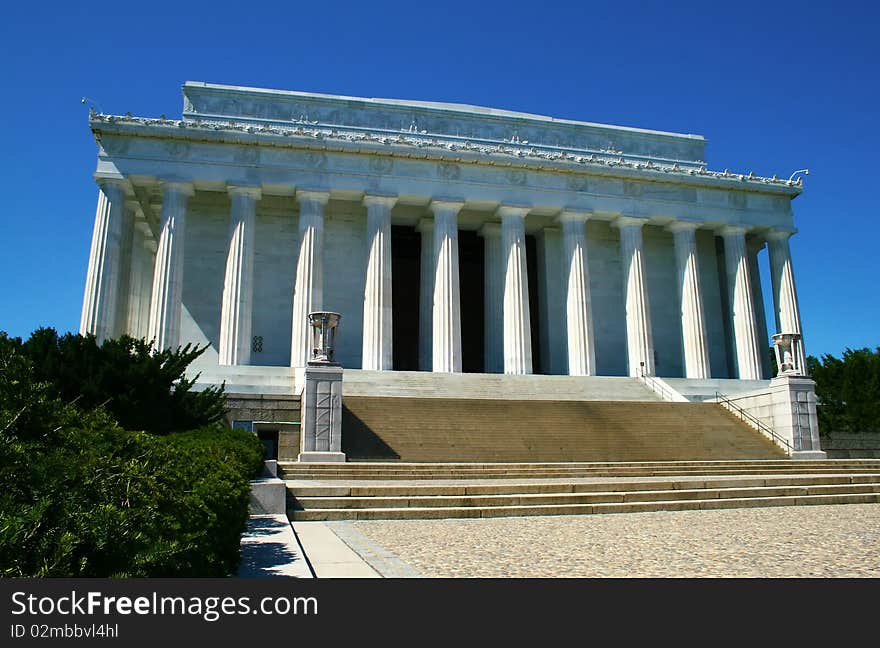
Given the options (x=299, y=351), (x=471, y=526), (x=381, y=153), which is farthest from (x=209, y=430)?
(x=381, y=153)

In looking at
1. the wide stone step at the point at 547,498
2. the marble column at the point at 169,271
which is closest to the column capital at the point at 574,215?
the marble column at the point at 169,271

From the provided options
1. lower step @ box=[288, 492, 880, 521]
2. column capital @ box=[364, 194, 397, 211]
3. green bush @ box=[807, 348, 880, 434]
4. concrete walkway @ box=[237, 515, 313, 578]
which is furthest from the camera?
column capital @ box=[364, 194, 397, 211]

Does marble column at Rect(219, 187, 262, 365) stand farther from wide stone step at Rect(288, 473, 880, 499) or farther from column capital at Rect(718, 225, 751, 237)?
column capital at Rect(718, 225, 751, 237)

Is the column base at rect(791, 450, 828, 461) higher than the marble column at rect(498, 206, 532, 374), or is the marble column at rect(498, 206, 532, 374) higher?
the marble column at rect(498, 206, 532, 374)

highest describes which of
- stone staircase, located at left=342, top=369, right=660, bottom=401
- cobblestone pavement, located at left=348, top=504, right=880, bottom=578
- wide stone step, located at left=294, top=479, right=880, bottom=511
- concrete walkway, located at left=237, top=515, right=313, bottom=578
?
stone staircase, located at left=342, top=369, right=660, bottom=401

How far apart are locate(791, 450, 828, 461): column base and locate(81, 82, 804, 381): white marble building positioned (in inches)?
631

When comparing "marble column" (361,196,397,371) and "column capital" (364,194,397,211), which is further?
"column capital" (364,194,397,211)

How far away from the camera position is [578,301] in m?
44.2

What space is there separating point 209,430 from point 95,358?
382 centimetres

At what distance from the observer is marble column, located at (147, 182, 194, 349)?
38906 millimetres

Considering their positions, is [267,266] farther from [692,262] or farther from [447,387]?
[692,262]

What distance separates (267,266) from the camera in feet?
150

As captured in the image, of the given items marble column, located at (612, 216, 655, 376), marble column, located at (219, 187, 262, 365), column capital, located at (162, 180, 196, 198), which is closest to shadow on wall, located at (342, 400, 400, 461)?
marble column, located at (219, 187, 262, 365)

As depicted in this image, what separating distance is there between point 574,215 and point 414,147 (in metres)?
11.2
